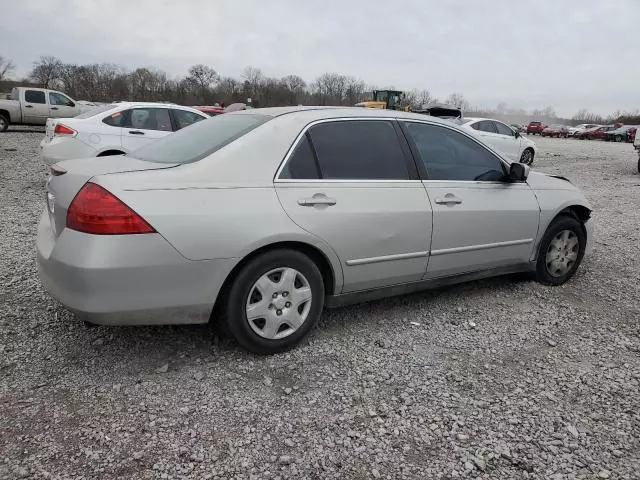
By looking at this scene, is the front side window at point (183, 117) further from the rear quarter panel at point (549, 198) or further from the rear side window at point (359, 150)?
the rear quarter panel at point (549, 198)

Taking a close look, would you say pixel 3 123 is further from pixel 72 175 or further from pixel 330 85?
pixel 330 85

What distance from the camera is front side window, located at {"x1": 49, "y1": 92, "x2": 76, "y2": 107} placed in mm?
18828

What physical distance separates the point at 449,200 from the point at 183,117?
6735 millimetres

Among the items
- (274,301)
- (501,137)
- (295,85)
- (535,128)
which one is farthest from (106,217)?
(295,85)

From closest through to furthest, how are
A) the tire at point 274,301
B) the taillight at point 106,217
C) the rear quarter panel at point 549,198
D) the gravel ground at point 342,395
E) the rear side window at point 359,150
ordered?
the gravel ground at point 342,395 → the taillight at point 106,217 → the tire at point 274,301 → the rear side window at point 359,150 → the rear quarter panel at point 549,198

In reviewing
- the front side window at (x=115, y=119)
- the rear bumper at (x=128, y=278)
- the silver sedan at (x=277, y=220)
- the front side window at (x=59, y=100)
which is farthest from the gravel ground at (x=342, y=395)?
the front side window at (x=59, y=100)

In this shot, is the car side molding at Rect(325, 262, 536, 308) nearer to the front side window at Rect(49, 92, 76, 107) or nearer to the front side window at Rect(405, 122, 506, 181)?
the front side window at Rect(405, 122, 506, 181)

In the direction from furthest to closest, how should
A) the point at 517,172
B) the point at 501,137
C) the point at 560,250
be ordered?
1. the point at 501,137
2. the point at 560,250
3. the point at 517,172

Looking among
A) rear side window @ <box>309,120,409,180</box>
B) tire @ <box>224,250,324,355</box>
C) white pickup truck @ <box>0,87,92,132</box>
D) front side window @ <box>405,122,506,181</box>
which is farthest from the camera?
white pickup truck @ <box>0,87,92,132</box>

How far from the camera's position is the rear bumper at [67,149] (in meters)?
7.71

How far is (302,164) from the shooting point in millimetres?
3061

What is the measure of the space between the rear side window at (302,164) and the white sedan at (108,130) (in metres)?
5.32

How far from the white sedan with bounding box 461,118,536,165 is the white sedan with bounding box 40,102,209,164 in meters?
9.90

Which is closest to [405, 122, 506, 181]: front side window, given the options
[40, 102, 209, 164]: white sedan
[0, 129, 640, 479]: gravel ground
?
[0, 129, 640, 479]: gravel ground
